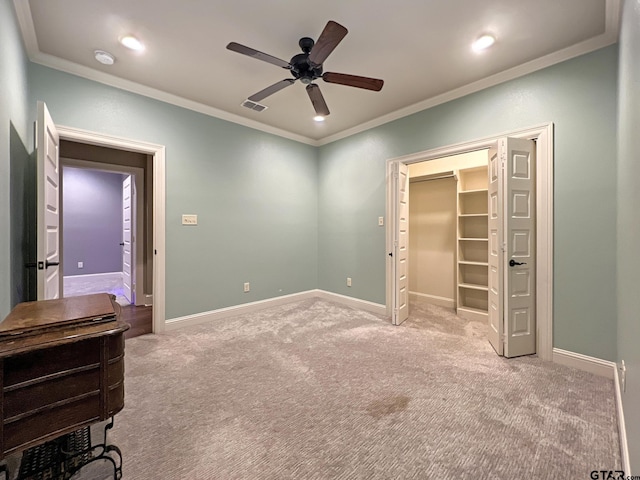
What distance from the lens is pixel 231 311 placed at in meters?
3.78

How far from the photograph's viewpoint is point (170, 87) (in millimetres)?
3072

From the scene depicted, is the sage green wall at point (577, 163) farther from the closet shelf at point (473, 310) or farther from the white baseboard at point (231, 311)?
the white baseboard at point (231, 311)

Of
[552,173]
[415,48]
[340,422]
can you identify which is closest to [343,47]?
[415,48]

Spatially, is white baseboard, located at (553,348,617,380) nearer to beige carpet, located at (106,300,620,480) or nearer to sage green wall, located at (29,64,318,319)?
beige carpet, located at (106,300,620,480)

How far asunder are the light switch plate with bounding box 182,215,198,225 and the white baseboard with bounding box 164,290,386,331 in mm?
1148

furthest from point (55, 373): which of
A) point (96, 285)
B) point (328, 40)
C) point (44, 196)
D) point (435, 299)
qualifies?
point (96, 285)

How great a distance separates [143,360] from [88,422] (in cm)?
167

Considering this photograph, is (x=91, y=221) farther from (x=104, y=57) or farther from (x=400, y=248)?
(x=400, y=248)

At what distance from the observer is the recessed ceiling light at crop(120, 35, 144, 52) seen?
226 centimetres

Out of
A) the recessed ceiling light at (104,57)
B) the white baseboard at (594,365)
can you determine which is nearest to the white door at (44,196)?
the recessed ceiling light at (104,57)

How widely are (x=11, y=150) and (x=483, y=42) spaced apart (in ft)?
11.7

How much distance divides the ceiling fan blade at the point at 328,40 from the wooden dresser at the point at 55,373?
2.00m

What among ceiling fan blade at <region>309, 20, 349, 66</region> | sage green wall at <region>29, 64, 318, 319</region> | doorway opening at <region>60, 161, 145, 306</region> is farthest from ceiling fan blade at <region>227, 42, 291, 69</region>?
doorway opening at <region>60, 161, 145, 306</region>

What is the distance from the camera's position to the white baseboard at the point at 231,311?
→ 10.9 feet
